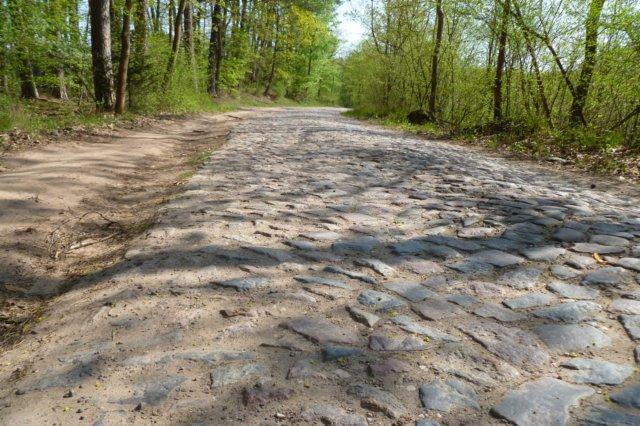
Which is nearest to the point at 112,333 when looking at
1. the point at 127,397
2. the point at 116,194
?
the point at 127,397

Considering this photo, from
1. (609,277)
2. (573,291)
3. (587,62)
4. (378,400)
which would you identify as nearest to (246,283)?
(378,400)

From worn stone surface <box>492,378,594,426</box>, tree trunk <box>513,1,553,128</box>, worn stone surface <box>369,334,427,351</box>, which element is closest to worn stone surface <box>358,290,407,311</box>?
worn stone surface <box>369,334,427,351</box>

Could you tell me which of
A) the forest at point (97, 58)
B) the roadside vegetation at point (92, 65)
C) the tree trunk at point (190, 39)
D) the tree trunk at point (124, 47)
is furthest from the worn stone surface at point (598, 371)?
the tree trunk at point (190, 39)

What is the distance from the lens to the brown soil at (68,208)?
2859mm

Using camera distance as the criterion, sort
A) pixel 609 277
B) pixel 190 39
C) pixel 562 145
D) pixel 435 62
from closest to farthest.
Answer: pixel 609 277 < pixel 562 145 < pixel 435 62 < pixel 190 39

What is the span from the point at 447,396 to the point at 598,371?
0.71m

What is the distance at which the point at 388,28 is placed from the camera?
21.5m

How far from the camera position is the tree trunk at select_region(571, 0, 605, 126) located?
9.02 metres

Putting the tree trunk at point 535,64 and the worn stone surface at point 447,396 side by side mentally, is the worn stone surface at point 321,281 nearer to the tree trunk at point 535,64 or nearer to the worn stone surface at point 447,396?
the worn stone surface at point 447,396

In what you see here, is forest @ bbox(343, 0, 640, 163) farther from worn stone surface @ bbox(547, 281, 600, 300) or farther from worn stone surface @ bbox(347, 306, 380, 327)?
worn stone surface @ bbox(347, 306, 380, 327)

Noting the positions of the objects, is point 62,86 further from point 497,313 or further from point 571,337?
point 571,337

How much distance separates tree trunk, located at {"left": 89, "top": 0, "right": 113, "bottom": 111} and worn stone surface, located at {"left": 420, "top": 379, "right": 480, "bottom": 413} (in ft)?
38.5

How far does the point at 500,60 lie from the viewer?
11.7 metres

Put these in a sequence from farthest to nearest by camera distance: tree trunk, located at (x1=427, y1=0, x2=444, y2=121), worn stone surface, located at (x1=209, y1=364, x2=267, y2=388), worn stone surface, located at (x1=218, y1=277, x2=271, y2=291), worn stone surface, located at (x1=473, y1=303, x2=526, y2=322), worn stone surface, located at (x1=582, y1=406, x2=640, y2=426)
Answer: tree trunk, located at (x1=427, y1=0, x2=444, y2=121) < worn stone surface, located at (x1=218, y1=277, x2=271, y2=291) < worn stone surface, located at (x1=473, y1=303, x2=526, y2=322) < worn stone surface, located at (x1=209, y1=364, x2=267, y2=388) < worn stone surface, located at (x1=582, y1=406, x2=640, y2=426)
